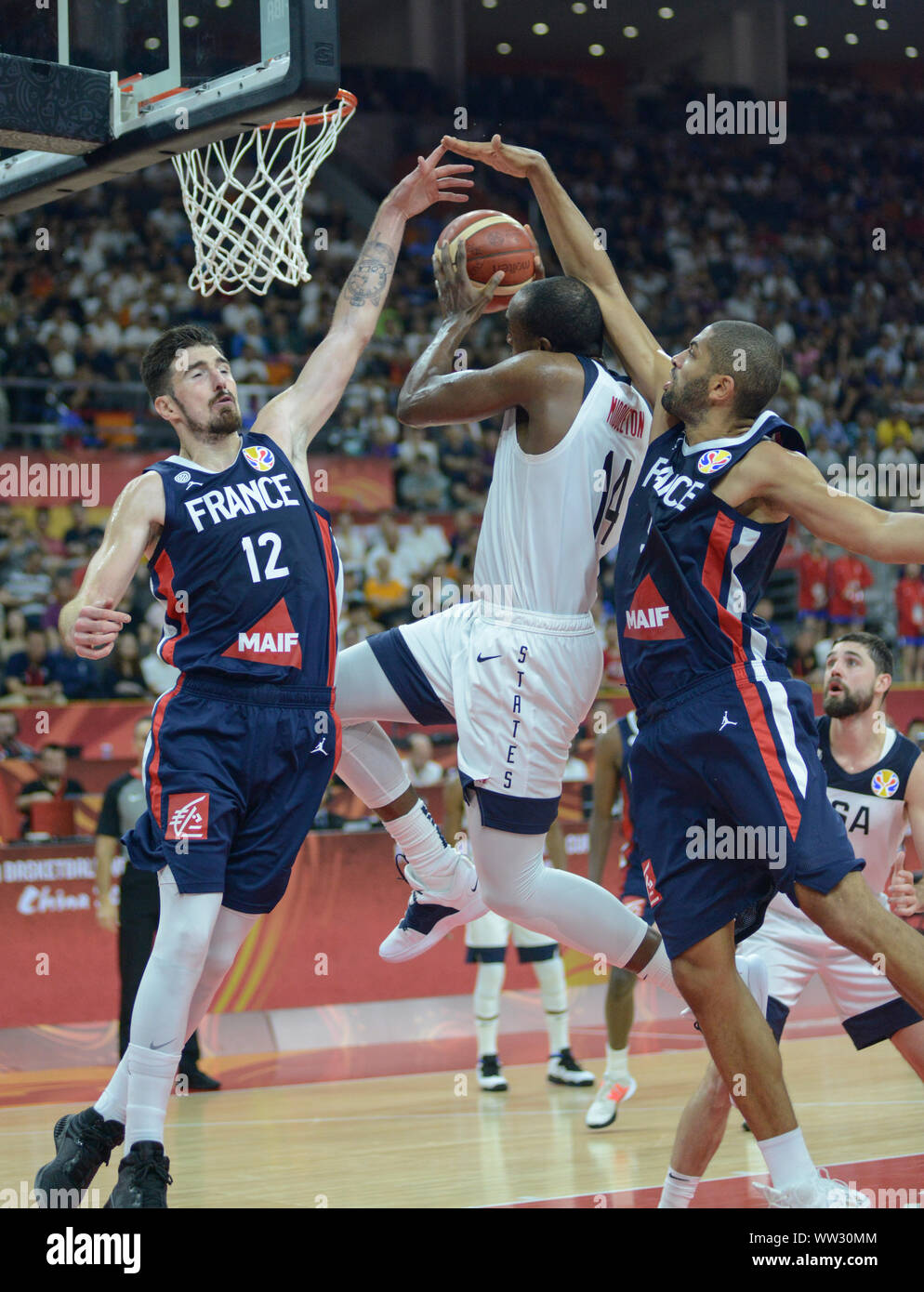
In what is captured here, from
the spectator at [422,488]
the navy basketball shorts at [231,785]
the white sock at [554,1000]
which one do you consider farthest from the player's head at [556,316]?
the spectator at [422,488]

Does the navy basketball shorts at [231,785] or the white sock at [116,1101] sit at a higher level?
the navy basketball shorts at [231,785]

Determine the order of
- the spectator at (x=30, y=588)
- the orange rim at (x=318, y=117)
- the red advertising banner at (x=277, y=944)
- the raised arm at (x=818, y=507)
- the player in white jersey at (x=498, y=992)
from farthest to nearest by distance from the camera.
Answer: the spectator at (x=30, y=588), the red advertising banner at (x=277, y=944), the player in white jersey at (x=498, y=992), the orange rim at (x=318, y=117), the raised arm at (x=818, y=507)

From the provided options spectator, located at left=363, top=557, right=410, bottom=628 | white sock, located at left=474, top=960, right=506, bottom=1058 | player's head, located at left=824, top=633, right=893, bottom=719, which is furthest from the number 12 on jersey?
spectator, located at left=363, top=557, right=410, bottom=628

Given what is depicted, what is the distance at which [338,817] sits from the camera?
11594mm

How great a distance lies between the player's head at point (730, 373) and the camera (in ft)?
15.3

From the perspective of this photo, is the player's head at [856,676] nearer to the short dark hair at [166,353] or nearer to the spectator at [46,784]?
the short dark hair at [166,353]

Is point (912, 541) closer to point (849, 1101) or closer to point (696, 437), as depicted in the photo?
point (696, 437)

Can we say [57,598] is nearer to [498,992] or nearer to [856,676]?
[498,992]

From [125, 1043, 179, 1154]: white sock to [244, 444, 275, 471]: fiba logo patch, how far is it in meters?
1.98

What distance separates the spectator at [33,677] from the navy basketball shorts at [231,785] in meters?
8.16

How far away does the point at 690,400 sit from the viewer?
4.75 metres

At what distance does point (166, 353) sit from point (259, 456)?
48 centimetres

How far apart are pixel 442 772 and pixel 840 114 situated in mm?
17578

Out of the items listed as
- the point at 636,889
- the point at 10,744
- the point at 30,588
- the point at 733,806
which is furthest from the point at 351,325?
the point at 30,588
